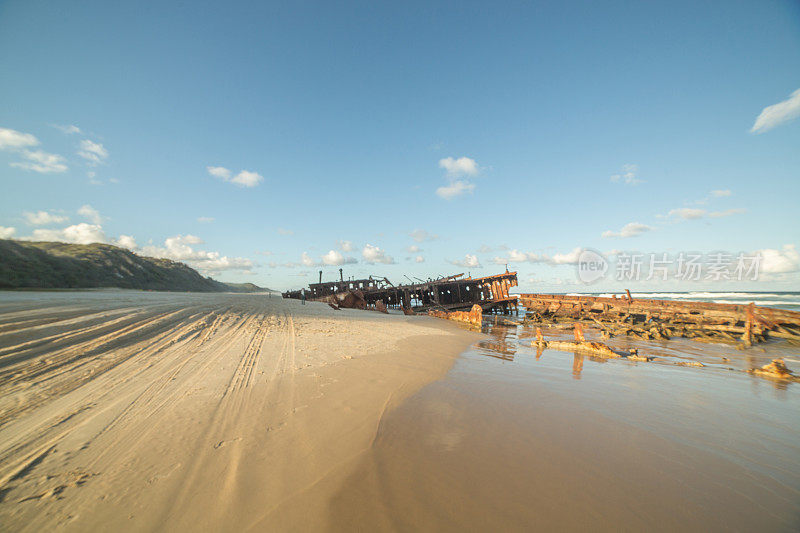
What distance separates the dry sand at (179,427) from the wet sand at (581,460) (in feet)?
1.60

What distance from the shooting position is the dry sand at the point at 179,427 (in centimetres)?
203

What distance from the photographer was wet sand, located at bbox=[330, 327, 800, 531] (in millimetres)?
2088

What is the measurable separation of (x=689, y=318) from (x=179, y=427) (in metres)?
21.4

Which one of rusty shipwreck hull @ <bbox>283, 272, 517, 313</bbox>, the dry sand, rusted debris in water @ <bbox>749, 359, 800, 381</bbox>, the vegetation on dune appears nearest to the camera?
the dry sand

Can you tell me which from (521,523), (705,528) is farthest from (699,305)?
(521,523)

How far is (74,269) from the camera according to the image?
41312 mm

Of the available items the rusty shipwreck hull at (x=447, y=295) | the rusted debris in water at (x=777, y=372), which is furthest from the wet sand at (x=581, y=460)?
the rusty shipwreck hull at (x=447, y=295)

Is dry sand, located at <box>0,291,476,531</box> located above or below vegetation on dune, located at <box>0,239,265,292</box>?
below

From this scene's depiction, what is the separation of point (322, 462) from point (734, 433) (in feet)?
17.1

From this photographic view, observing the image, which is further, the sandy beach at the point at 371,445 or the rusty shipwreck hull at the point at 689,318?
the rusty shipwreck hull at the point at 689,318

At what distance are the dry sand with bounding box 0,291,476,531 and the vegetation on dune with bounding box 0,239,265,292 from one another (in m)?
43.7

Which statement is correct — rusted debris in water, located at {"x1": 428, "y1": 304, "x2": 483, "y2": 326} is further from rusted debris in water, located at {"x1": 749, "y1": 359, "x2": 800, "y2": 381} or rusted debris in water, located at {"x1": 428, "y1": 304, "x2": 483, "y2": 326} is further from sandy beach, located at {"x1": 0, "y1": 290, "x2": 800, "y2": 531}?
rusted debris in water, located at {"x1": 749, "y1": 359, "x2": 800, "y2": 381}

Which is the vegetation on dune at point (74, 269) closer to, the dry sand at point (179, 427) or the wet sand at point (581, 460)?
the dry sand at point (179, 427)

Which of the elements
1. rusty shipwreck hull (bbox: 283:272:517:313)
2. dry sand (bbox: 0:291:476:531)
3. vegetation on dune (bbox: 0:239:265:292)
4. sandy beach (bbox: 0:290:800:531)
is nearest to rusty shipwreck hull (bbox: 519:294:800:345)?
rusty shipwreck hull (bbox: 283:272:517:313)
